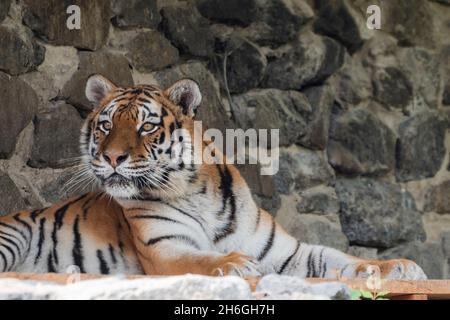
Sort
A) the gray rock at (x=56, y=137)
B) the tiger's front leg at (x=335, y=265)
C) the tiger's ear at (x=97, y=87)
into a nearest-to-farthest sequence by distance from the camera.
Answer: the tiger's front leg at (x=335, y=265) → the tiger's ear at (x=97, y=87) → the gray rock at (x=56, y=137)

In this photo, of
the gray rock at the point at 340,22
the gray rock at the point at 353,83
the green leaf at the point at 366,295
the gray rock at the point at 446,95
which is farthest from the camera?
the gray rock at the point at 446,95

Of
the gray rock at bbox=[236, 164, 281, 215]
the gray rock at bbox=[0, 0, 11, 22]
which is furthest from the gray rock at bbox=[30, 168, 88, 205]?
the gray rock at bbox=[236, 164, 281, 215]

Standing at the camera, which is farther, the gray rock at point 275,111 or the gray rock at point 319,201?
the gray rock at point 319,201

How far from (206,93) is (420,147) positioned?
5.19 feet

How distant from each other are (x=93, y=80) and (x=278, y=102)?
155 centimetres

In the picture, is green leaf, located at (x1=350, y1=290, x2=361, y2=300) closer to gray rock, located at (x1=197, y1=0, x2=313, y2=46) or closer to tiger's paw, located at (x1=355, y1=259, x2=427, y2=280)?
tiger's paw, located at (x1=355, y1=259, x2=427, y2=280)

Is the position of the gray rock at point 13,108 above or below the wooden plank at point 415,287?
above

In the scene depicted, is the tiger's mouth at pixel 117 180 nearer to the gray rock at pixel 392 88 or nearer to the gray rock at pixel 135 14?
the gray rock at pixel 135 14

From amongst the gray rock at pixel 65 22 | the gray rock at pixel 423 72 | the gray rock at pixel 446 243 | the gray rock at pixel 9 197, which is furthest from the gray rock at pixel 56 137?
the gray rock at pixel 446 243

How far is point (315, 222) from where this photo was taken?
5.54 metres

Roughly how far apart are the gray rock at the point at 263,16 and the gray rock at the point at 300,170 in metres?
0.64

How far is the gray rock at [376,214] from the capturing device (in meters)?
5.70
